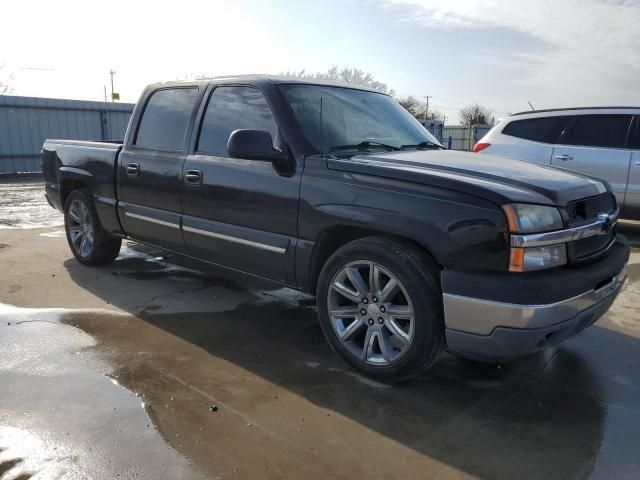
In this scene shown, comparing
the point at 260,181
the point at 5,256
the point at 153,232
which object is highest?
the point at 260,181

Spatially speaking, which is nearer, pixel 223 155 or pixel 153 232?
pixel 223 155

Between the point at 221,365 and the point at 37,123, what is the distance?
1708 cm

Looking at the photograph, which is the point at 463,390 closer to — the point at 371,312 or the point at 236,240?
the point at 371,312

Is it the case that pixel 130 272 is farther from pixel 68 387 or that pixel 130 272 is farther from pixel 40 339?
pixel 68 387

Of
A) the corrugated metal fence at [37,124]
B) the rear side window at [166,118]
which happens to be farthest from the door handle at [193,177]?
the corrugated metal fence at [37,124]

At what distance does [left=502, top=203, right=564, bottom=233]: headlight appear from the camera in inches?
109

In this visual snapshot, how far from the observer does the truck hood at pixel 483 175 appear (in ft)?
9.59

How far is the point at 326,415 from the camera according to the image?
3.00 metres

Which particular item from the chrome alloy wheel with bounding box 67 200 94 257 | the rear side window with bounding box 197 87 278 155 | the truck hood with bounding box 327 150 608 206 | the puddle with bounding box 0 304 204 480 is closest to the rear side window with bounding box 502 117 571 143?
the truck hood with bounding box 327 150 608 206

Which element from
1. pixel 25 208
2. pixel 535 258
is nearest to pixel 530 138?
pixel 535 258

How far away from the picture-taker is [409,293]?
3.08 metres

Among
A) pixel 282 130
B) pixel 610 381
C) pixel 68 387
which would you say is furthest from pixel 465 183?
pixel 68 387

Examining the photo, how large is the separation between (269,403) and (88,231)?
12.2 feet

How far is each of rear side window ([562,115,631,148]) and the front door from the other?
5.45 m
